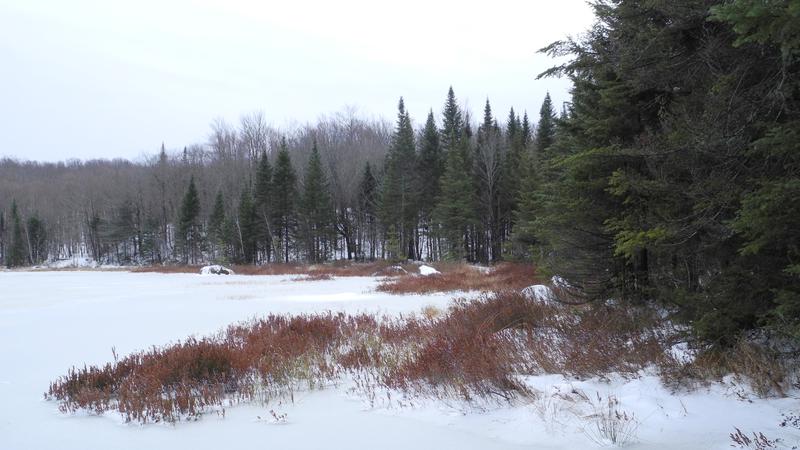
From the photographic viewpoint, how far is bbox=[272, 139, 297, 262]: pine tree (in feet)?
170

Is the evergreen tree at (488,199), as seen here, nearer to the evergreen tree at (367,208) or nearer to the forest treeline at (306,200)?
the forest treeline at (306,200)

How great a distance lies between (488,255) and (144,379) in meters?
41.5

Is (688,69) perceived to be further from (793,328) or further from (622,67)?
(793,328)

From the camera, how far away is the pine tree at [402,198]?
45812 millimetres

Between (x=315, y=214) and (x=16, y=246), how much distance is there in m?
57.3

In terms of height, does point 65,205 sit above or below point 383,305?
above

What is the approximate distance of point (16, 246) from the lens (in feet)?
239

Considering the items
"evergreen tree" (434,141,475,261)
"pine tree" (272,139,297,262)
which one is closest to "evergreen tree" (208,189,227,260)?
"pine tree" (272,139,297,262)

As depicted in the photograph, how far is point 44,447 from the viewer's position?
4152mm

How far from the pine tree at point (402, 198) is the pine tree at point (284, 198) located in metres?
11.3

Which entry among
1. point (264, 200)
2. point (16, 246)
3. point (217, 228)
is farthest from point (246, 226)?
point (16, 246)

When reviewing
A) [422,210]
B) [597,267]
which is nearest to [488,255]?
[422,210]

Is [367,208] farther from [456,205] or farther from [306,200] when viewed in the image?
[456,205]

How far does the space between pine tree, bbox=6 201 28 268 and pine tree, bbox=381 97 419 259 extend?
64651mm
